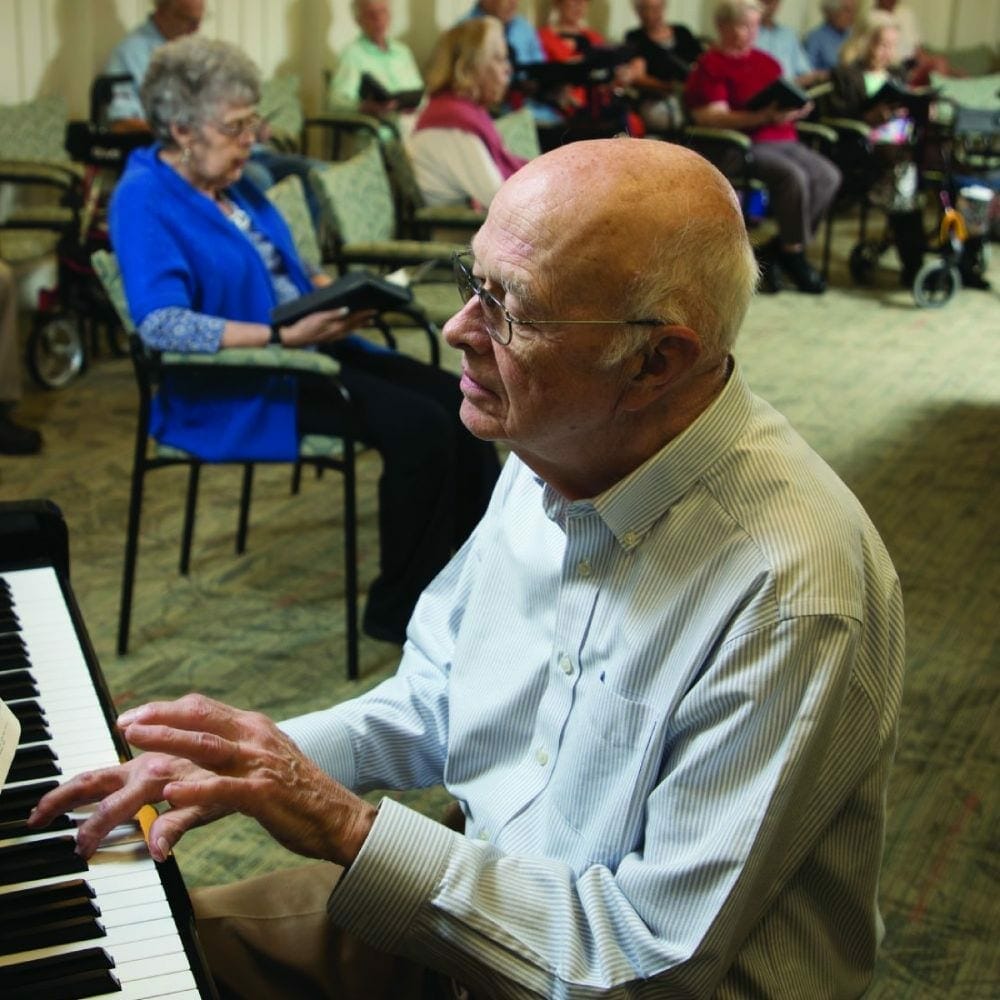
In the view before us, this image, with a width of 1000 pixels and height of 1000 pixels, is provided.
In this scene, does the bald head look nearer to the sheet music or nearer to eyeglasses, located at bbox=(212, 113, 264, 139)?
the sheet music

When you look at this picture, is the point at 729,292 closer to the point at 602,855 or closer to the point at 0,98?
the point at 602,855

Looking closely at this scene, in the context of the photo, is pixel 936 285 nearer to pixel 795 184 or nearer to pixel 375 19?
pixel 795 184

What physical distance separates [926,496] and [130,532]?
2393 mm

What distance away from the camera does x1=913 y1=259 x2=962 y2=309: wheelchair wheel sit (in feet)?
21.2

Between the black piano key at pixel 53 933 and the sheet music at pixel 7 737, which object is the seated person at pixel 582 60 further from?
the black piano key at pixel 53 933

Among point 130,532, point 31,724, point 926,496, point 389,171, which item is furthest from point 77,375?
point 31,724

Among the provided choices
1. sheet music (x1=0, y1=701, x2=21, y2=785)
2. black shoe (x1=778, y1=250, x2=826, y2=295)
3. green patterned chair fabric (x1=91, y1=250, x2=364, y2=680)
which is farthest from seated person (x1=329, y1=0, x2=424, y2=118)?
sheet music (x1=0, y1=701, x2=21, y2=785)

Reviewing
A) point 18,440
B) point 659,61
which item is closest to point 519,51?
point 659,61

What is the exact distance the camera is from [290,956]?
1387mm

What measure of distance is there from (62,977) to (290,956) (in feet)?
1.33

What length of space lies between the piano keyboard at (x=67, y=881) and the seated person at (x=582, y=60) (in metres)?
5.29

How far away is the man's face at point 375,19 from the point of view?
7137 mm

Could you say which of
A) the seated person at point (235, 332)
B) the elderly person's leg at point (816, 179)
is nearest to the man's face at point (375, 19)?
the elderly person's leg at point (816, 179)

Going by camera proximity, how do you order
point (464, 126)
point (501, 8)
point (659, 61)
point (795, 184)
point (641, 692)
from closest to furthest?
1. point (641, 692)
2. point (464, 126)
3. point (795, 184)
4. point (501, 8)
5. point (659, 61)
